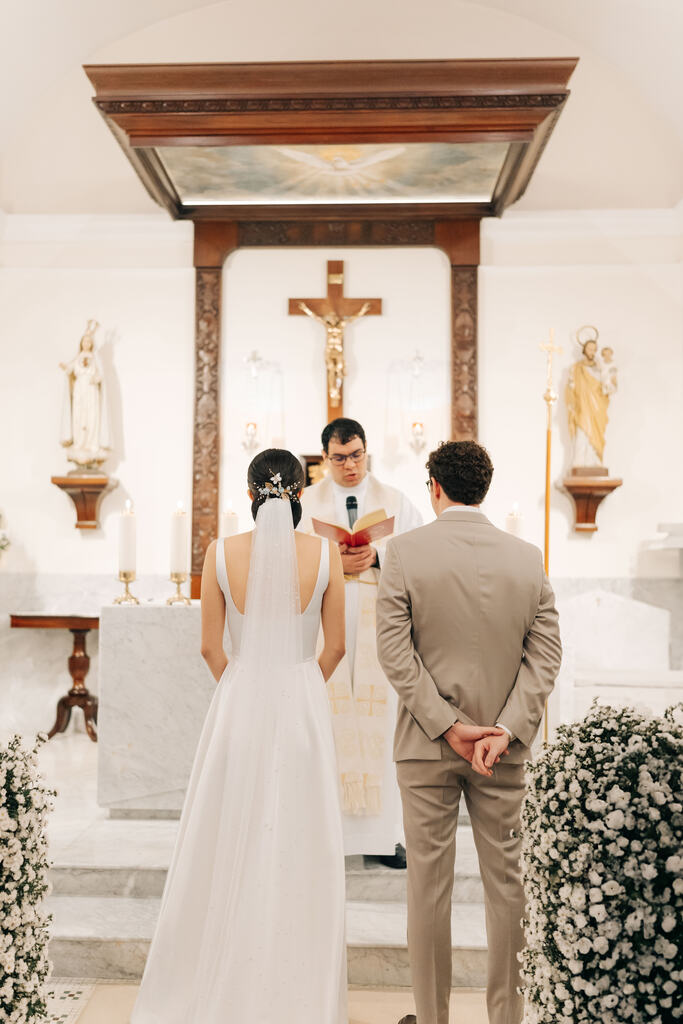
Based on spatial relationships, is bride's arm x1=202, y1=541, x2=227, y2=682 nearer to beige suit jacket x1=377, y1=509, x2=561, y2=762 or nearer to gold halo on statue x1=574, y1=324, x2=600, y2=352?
beige suit jacket x1=377, y1=509, x2=561, y2=762

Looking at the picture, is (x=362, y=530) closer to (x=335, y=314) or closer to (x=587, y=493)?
(x=587, y=493)

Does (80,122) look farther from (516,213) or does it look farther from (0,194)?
(516,213)

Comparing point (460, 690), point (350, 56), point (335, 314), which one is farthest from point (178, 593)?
point (350, 56)

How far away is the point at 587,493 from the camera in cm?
732

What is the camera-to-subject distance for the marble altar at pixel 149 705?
15.8 feet

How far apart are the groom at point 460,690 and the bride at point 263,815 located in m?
0.33

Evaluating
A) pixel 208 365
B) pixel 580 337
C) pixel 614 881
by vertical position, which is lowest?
pixel 614 881

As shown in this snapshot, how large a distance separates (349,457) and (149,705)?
1795 mm

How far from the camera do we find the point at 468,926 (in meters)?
3.85

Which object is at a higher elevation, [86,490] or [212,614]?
[86,490]

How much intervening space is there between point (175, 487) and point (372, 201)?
2.90 meters

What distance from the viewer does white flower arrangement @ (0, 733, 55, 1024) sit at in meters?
2.10

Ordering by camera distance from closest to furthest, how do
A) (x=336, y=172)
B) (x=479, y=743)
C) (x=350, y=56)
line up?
(x=479, y=743)
(x=336, y=172)
(x=350, y=56)

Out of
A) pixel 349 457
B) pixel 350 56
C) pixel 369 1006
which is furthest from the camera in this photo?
pixel 350 56
